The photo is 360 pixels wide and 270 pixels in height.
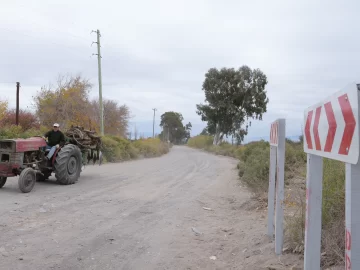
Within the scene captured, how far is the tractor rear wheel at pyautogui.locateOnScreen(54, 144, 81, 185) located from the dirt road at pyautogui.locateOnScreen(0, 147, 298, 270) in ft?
1.80

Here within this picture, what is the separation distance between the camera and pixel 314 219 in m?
2.84

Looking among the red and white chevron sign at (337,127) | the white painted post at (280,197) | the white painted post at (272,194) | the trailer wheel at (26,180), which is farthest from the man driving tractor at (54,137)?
the red and white chevron sign at (337,127)

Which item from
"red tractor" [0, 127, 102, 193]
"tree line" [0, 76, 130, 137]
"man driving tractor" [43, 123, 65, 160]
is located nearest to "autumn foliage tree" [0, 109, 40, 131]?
"tree line" [0, 76, 130, 137]

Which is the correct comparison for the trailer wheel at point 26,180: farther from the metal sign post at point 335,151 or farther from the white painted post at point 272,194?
the metal sign post at point 335,151

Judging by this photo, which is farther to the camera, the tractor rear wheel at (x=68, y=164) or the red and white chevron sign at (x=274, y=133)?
the tractor rear wheel at (x=68, y=164)

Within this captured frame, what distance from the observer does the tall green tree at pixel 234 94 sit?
43.8 m

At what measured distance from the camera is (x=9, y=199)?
26.4 feet

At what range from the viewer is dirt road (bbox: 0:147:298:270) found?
4.57m

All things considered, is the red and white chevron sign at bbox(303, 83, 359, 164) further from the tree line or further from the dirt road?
the tree line

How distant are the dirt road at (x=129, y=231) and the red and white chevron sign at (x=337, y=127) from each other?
76.4 inches

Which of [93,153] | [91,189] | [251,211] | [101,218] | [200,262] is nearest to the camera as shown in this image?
[200,262]

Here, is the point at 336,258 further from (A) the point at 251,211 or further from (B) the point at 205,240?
(A) the point at 251,211

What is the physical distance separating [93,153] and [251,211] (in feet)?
24.1

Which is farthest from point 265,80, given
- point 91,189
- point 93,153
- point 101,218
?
point 101,218
